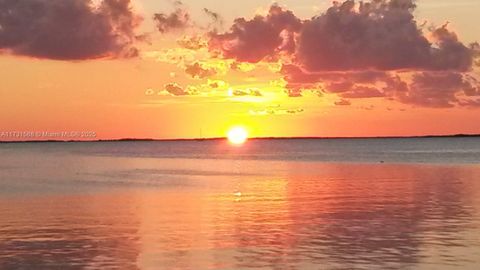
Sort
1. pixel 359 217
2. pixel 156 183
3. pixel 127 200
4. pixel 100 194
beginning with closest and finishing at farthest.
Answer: pixel 359 217, pixel 127 200, pixel 100 194, pixel 156 183

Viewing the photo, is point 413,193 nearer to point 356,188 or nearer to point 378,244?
point 356,188

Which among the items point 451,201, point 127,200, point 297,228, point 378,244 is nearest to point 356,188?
point 451,201

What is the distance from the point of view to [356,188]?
2253 inches

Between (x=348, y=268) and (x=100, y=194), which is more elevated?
(x=100, y=194)

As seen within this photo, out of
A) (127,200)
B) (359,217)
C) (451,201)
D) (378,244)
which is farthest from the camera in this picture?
(127,200)

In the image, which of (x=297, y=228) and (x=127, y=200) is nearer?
(x=297, y=228)

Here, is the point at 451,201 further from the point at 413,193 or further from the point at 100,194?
the point at 100,194

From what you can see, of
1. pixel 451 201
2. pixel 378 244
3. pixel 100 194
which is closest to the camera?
pixel 378 244

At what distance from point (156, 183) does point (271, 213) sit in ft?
98.9

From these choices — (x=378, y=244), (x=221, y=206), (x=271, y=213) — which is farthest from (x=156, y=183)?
(x=378, y=244)

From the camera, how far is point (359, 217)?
120 feet

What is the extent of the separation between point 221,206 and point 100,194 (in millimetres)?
Result: 14330

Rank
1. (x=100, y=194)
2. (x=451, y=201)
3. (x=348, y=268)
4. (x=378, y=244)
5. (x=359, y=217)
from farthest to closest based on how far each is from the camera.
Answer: (x=100, y=194)
(x=451, y=201)
(x=359, y=217)
(x=378, y=244)
(x=348, y=268)

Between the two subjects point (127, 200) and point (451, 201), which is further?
point (127, 200)
